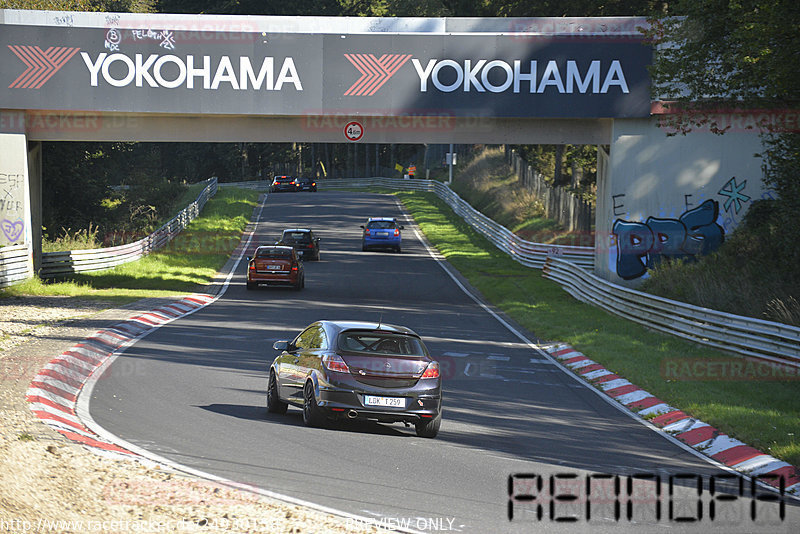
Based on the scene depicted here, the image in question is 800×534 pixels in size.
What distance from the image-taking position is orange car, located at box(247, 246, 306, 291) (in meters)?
32.3

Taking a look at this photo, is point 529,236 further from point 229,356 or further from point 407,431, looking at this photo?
point 407,431

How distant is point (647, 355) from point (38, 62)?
64.3 feet

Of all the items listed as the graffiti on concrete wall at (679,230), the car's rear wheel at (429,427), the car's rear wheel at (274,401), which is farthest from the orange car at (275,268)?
the car's rear wheel at (429,427)

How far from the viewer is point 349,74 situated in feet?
95.6

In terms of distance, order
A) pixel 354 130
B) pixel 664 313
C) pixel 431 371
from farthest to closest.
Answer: pixel 354 130, pixel 664 313, pixel 431 371

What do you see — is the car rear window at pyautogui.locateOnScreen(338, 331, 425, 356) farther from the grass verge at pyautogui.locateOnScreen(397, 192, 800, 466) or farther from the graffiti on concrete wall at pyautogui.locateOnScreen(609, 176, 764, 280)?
the graffiti on concrete wall at pyautogui.locateOnScreen(609, 176, 764, 280)

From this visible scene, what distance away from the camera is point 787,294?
21.9m

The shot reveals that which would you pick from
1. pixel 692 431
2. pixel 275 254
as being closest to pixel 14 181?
pixel 275 254

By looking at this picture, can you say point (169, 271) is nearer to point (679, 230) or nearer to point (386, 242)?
point (386, 242)

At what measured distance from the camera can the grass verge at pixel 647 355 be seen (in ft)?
43.2

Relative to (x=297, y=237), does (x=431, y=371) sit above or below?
below

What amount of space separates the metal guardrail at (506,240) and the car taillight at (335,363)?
28177 mm

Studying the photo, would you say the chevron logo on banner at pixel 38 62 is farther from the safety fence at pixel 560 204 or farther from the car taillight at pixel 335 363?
the safety fence at pixel 560 204

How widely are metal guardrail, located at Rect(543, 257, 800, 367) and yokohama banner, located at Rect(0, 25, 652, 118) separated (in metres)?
5.69
